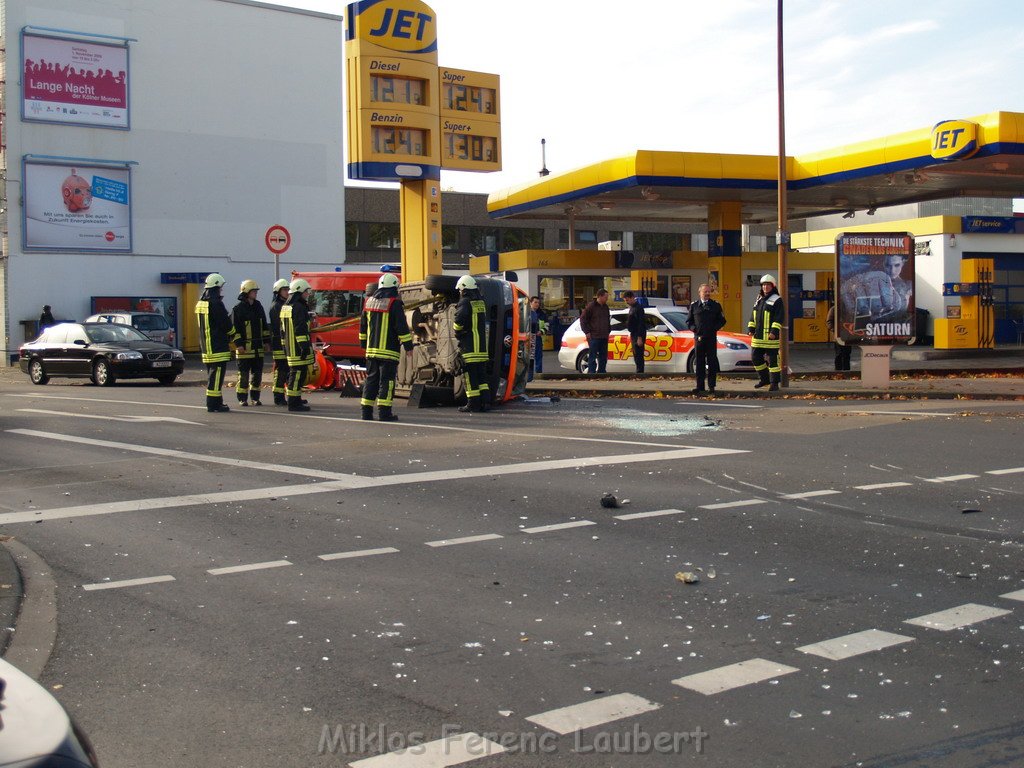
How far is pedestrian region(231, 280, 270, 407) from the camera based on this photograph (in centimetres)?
1789

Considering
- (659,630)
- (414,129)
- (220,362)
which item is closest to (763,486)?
(659,630)

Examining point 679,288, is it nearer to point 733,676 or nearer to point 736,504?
point 736,504

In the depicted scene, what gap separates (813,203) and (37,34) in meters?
26.4

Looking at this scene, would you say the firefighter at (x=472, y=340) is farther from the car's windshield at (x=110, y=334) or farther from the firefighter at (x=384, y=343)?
the car's windshield at (x=110, y=334)

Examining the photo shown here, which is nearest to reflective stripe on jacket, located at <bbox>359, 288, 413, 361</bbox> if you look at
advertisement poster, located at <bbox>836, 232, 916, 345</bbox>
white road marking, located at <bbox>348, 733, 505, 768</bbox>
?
advertisement poster, located at <bbox>836, 232, 916, 345</bbox>

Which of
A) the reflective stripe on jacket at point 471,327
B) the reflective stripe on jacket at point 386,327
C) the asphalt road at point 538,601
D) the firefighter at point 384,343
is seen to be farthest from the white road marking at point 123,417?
the reflective stripe on jacket at point 471,327

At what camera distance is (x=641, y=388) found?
66.1ft

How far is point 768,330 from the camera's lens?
18.5 meters

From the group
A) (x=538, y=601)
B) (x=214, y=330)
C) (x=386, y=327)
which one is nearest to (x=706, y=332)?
(x=386, y=327)

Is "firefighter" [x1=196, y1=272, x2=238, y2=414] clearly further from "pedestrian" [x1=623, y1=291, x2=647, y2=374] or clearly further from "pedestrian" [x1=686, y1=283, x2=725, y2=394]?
"pedestrian" [x1=623, y1=291, x2=647, y2=374]

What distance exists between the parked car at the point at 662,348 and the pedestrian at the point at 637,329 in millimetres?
408

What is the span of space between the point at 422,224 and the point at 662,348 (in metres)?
6.15

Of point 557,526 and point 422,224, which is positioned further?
point 422,224

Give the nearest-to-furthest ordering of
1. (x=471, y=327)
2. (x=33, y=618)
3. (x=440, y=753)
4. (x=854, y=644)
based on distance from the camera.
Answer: (x=440, y=753) < (x=854, y=644) < (x=33, y=618) < (x=471, y=327)
